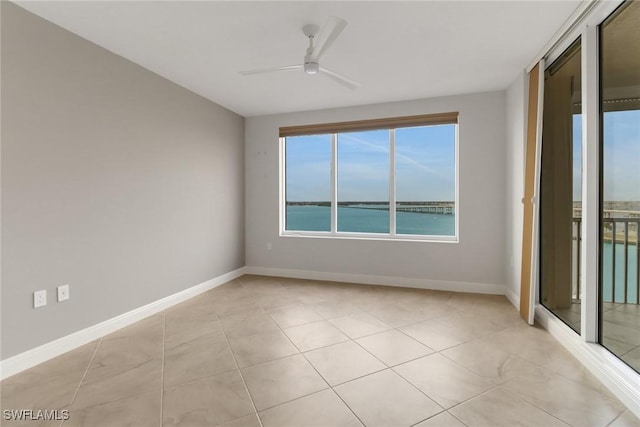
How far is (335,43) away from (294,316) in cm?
253

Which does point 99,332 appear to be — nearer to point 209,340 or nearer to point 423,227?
point 209,340

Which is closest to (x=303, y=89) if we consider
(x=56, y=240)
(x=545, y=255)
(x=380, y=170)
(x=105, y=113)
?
(x=380, y=170)

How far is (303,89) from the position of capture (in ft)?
11.7

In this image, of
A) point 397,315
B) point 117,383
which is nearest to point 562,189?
point 397,315

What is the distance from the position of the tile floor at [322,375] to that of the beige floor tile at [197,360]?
0.04ft

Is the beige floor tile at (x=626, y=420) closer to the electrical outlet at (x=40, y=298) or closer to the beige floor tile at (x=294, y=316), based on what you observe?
the beige floor tile at (x=294, y=316)

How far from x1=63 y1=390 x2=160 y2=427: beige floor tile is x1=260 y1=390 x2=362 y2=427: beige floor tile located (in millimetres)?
601

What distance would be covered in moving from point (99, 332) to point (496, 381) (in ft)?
10.0

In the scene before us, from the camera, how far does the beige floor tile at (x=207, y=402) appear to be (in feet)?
5.19

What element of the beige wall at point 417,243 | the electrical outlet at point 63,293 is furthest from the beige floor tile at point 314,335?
the electrical outlet at point 63,293

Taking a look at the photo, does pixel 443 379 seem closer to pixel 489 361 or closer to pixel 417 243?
pixel 489 361

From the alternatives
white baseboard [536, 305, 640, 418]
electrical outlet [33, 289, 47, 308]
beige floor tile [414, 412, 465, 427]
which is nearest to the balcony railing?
white baseboard [536, 305, 640, 418]

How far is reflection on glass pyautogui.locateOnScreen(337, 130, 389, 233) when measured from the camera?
169 inches

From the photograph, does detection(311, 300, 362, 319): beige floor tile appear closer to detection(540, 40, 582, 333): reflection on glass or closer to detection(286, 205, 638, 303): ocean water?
detection(286, 205, 638, 303): ocean water
